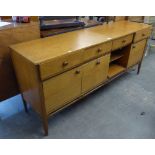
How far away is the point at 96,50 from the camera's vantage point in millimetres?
1570

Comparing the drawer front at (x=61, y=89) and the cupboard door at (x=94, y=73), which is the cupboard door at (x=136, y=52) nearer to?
the cupboard door at (x=94, y=73)

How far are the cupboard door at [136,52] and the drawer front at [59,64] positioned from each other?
1.05 meters

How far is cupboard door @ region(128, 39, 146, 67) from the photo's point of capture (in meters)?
2.19

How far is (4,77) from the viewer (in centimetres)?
153

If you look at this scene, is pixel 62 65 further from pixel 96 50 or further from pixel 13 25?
pixel 13 25

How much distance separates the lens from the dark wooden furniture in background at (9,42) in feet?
4.63

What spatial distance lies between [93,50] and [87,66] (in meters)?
0.16

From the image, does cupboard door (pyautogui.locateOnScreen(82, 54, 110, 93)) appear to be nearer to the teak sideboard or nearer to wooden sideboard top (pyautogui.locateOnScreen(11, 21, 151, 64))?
the teak sideboard

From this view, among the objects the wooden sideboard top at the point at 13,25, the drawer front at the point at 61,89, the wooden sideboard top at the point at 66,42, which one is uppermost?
the wooden sideboard top at the point at 13,25

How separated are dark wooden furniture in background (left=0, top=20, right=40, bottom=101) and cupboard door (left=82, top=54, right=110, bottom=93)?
596mm

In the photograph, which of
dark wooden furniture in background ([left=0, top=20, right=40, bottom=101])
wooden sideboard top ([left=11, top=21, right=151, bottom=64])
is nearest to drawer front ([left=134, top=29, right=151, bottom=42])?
wooden sideboard top ([left=11, top=21, right=151, bottom=64])

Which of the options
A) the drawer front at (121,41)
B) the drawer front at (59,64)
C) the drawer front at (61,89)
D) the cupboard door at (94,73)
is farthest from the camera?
the drawer front at (121,41)

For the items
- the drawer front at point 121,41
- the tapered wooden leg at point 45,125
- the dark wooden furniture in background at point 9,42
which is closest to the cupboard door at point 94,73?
the drawer front at point 121,41
